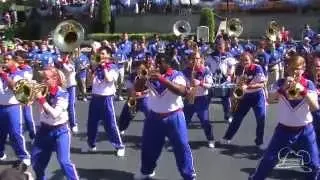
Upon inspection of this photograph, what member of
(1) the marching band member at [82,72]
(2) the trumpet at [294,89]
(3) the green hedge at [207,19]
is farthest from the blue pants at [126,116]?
(3) the green hedge at [207,19]

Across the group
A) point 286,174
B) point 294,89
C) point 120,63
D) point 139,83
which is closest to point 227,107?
point 139,83

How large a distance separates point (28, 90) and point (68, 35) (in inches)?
133

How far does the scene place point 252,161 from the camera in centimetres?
1038

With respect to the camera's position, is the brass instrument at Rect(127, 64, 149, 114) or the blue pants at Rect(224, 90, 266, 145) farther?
the blue pants at Rect(224, 90, 266, 145)

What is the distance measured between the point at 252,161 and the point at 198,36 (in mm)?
12237

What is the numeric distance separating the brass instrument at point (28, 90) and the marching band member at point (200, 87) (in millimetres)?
2656

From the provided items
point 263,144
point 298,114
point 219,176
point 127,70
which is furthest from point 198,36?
point 298,114

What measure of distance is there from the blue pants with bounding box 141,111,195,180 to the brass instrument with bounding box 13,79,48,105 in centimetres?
158

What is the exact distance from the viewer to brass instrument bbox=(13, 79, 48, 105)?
786 cm

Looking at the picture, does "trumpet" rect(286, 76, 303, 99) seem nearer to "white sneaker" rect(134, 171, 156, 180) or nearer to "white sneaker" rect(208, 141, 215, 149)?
"white sneaker" rect(134, 171, 156, 180)

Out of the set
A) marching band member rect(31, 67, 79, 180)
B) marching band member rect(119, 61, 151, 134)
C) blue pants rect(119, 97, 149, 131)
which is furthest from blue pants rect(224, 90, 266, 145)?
marching band member rect(31, 67, 79, 180)

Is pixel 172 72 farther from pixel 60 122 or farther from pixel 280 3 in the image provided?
pixel 280 3

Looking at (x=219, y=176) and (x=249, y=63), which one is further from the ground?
(x=249, y=63)

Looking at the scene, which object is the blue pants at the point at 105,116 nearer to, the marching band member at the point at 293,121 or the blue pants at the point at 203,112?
the blue pants at the point at 203,112
